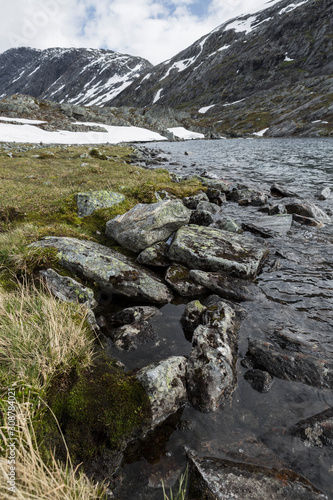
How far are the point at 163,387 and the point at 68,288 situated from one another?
138 inches

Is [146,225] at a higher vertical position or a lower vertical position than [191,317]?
higher

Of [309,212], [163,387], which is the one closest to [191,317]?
[163,387]

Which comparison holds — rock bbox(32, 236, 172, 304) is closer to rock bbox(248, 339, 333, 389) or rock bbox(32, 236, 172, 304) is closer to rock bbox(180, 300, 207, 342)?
rock bbox(180, 300, 207, 342)

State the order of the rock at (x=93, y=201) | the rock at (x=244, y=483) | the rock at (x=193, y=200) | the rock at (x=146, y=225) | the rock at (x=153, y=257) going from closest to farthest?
the rock at (x=244, y=483), the rock at (x=153, y=257), the rock at (x=146, y=225), the rock at (x=93, y=201), the rock at (x=193, y=200)

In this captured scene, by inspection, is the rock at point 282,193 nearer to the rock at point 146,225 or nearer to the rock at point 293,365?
the rock at point 146,225

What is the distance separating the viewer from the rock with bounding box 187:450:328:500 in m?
3.20

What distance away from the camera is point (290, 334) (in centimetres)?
621

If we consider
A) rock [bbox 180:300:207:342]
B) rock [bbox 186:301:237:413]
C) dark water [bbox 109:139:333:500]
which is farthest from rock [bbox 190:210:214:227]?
rock [bbox 186:301:237:413]

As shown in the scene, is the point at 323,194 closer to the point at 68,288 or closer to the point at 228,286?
the point at 228,286

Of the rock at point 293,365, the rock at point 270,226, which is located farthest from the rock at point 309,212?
the rock at point 293,365

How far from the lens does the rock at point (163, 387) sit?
4238 mm

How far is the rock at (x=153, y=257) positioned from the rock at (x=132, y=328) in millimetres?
2292

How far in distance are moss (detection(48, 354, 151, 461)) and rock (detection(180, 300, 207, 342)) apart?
229 centimetres

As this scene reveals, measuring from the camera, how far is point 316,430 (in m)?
4.03
